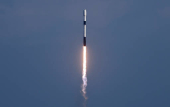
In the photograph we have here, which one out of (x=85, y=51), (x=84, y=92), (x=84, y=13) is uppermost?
(x=84, y=13)

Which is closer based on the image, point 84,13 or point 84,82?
point 84,13

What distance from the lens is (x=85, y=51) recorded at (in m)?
69.2

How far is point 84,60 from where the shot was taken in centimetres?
7094

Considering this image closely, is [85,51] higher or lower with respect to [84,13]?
lower

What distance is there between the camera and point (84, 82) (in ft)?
243

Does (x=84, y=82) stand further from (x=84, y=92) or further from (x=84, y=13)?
(x=84, y=13)

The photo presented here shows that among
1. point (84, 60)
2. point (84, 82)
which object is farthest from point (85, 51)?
point (84, 82)

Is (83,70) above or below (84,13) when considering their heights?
below

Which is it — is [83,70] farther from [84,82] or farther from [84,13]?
[84,13]

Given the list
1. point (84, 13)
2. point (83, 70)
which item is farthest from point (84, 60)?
point (84, 13)

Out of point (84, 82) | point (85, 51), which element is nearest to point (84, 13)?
point (85, 51)

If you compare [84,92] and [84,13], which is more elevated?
[84,13]

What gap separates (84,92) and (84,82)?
147cm

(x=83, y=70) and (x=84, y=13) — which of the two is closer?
(x=84, y=13)
